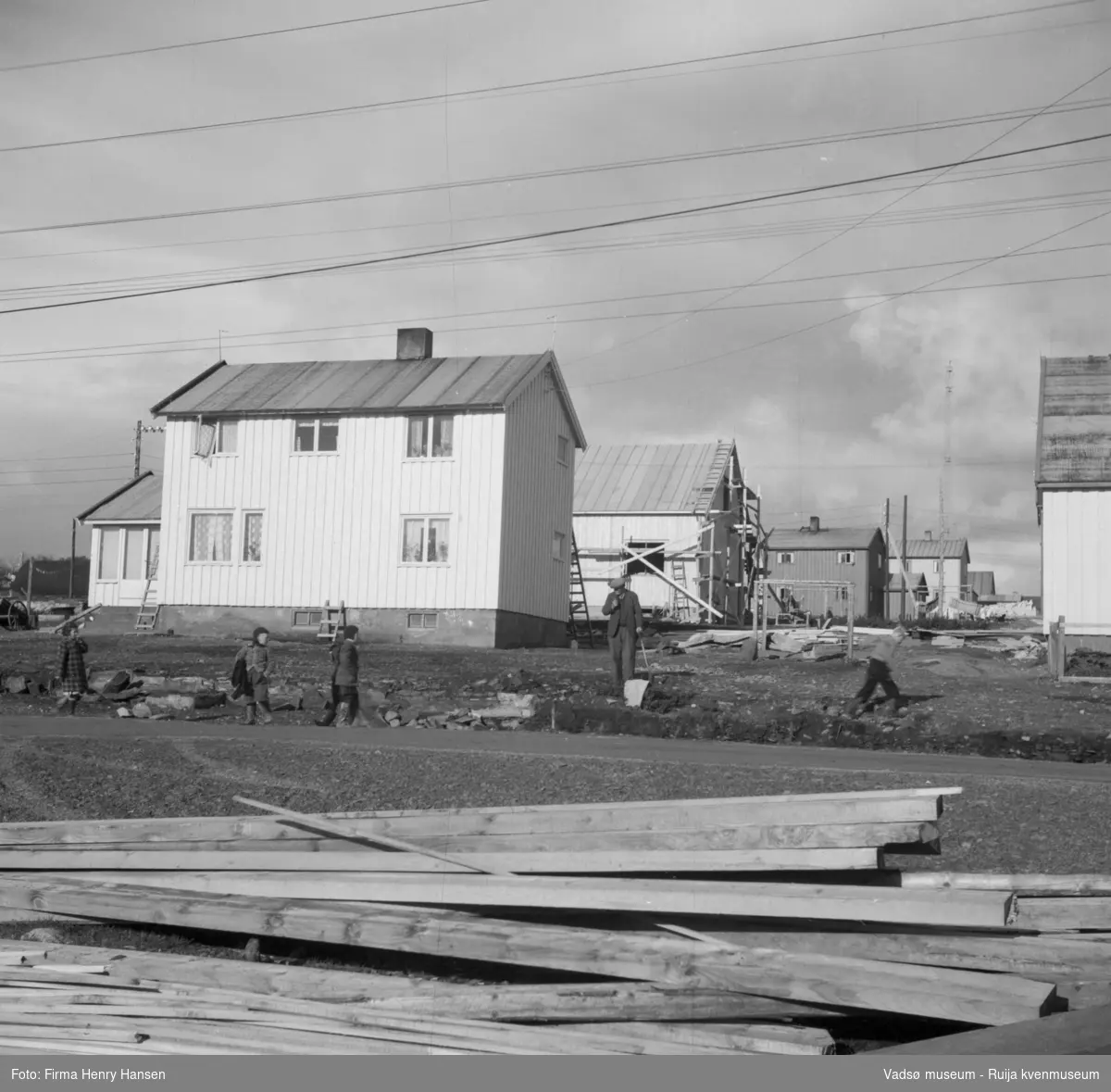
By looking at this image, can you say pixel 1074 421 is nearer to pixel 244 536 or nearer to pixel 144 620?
pixel 244 536

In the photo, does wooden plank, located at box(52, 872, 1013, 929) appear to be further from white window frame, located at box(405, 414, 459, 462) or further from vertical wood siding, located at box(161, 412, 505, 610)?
white window frame, located at box(405, 414, 459, 462)

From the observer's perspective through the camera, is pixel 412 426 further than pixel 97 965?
Yes

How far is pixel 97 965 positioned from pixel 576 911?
2445 mm

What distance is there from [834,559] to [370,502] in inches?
1933

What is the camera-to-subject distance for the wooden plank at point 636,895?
247 inches

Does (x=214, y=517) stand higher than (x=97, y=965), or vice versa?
(x=214, y=517)

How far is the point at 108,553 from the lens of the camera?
43125 mm

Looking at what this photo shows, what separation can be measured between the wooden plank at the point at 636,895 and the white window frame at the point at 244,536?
26.0 meters

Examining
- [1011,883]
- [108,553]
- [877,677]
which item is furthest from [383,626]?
[1011,883]

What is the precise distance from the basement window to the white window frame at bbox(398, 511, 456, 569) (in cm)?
1618

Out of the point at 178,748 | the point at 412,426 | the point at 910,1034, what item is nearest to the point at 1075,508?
the point at 412,426

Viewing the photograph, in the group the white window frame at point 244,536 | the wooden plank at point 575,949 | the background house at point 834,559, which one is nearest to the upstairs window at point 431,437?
the white window frame at point 244,536

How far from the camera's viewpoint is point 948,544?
325 ft
